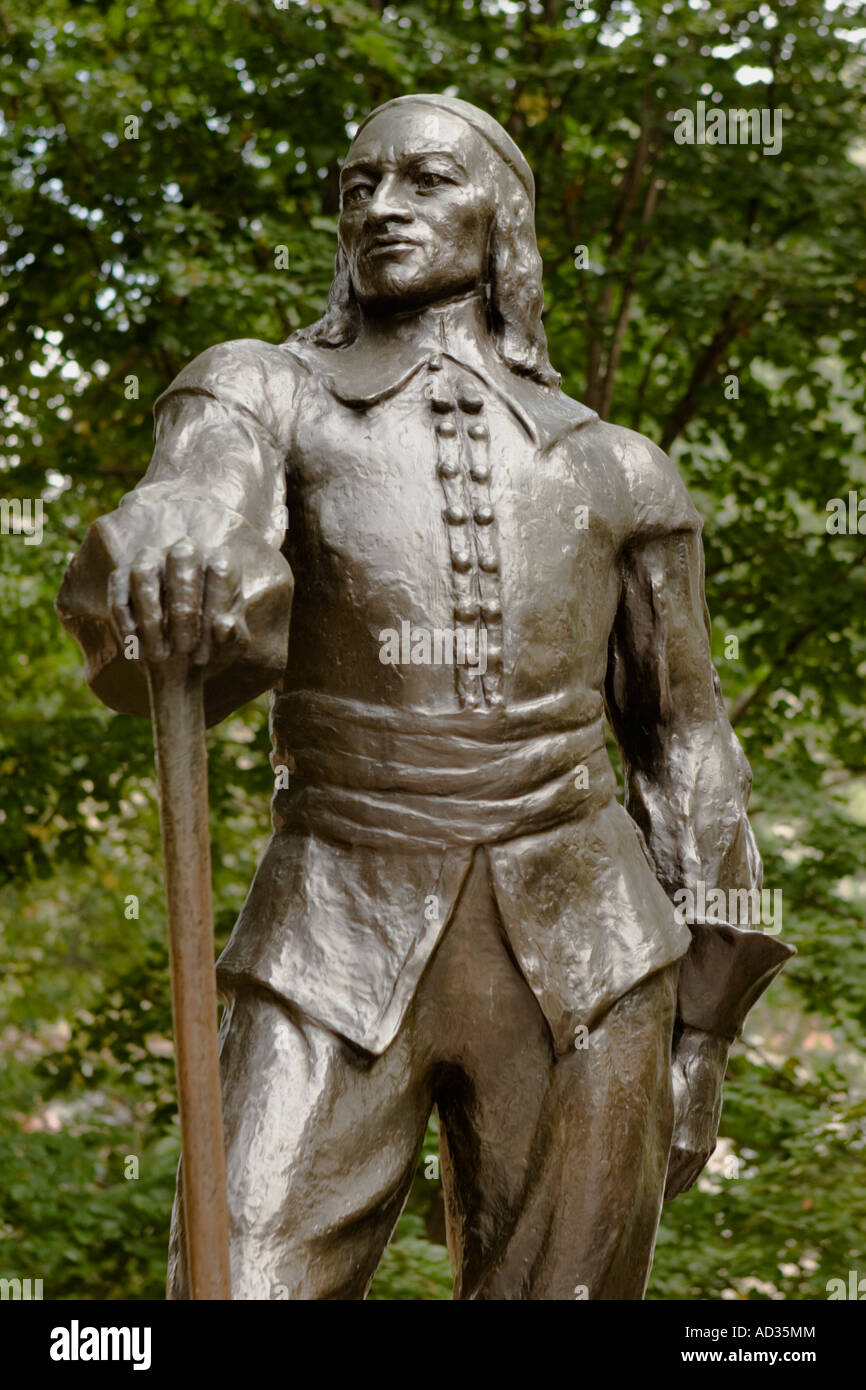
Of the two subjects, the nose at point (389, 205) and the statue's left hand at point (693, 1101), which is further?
the statue's left hand at point (693, 1101)

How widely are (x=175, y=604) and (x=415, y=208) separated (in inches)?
44.9

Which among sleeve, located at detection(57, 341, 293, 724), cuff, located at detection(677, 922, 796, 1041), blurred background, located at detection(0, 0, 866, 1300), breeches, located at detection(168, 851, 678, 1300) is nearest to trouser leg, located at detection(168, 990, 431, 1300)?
breeches, located at detection(168, 851, 678, 1300)

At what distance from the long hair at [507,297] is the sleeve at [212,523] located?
38 cm

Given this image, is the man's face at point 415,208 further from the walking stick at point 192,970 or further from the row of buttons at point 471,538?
the walking stick at point 192,970

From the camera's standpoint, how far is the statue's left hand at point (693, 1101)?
3.92 metres

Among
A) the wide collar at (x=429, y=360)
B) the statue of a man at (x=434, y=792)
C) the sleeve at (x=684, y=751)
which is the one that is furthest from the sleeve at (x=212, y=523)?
the sleeve at (x=684, y=751)

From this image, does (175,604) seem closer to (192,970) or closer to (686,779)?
(192,970)

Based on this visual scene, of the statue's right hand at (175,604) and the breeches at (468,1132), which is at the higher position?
the statue's right hand at (175,604)

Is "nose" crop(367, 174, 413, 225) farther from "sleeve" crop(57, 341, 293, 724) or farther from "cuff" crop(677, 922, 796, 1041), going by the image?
"cuff" crop(677, 922, 796, 1041)

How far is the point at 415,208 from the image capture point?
149 inches

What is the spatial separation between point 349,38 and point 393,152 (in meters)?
4.31

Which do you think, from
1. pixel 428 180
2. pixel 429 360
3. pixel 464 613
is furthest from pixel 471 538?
pixel 428 180

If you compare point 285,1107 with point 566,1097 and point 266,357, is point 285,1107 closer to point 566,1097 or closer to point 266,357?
point 566,1097

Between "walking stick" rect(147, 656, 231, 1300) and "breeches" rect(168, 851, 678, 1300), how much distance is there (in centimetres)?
20
